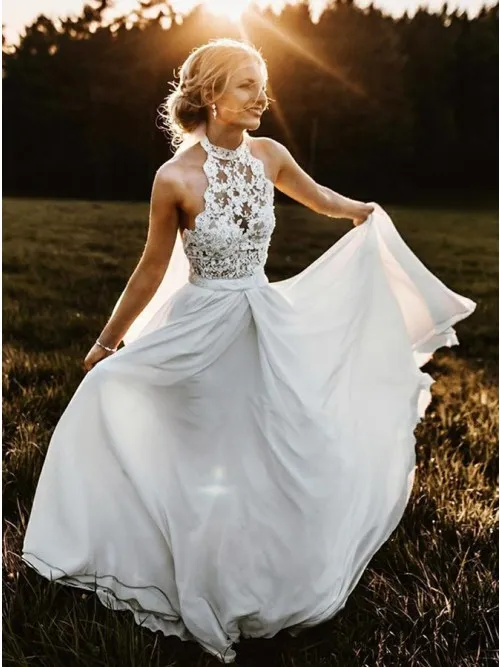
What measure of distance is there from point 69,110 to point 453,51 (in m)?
8.66

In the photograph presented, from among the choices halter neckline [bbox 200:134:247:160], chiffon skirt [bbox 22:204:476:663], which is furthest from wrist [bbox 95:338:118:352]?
halter neckline [bbox 200:134:247:160]

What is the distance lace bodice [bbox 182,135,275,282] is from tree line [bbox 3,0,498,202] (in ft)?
23.4

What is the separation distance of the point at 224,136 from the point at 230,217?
32 centimetres

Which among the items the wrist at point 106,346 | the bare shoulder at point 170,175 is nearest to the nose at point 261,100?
the bare shoulder at point 170,175

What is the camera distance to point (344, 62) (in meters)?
14.2

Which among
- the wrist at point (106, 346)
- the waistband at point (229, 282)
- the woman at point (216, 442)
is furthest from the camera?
the wrist at point (106, 346)

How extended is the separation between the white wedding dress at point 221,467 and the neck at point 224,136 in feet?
0.09

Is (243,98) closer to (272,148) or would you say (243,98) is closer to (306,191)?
(272,148)

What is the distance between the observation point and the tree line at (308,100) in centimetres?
1173

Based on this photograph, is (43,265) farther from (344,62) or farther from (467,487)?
(344,62)

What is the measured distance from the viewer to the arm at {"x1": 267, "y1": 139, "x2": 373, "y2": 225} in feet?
9.77

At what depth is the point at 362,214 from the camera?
3.43 meters

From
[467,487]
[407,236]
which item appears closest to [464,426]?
[467,487]

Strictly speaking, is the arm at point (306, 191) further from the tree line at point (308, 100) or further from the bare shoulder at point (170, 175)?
the tree line at point (308, 100)
